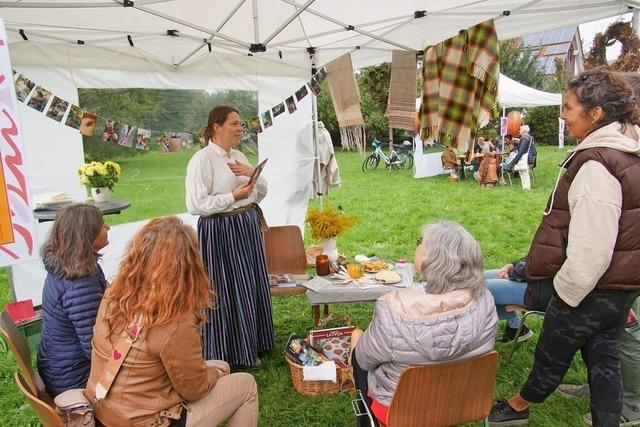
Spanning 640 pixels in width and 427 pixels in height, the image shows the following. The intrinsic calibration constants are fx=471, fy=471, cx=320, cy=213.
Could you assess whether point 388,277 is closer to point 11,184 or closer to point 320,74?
point 320,74

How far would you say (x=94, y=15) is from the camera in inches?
117

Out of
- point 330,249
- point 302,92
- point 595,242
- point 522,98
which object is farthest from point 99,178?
point 522,98

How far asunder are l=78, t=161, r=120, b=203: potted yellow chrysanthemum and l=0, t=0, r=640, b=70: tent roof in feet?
2.83

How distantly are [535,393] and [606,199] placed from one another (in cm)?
94

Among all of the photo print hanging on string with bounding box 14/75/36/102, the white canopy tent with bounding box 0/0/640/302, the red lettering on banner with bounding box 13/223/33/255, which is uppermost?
the white canopy tent with bounding box 0/0/640/302

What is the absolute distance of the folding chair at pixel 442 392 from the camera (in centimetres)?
147

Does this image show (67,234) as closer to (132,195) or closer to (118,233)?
(118,233)

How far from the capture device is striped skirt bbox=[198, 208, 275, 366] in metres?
2.72

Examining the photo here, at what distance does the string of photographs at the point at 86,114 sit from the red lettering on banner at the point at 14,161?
1564mm

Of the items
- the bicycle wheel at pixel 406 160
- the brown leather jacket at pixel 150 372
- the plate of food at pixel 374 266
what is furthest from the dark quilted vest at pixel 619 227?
the bicycle wheel at pixel 406 160

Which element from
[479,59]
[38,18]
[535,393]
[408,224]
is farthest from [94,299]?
[408,224]

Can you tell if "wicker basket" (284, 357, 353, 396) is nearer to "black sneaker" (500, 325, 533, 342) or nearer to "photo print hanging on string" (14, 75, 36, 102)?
"black sneaker" (500, 325, 533, 342)

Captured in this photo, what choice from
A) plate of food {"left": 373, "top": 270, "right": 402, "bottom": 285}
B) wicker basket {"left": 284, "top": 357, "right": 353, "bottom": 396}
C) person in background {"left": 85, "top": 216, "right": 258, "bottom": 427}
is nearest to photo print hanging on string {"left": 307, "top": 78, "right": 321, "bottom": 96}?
plate of food {"left": 373, "top": 270, "right": 402, "bottom": 285}

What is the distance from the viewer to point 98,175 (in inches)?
131
